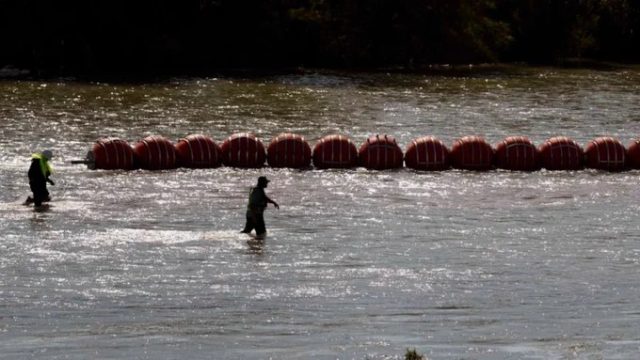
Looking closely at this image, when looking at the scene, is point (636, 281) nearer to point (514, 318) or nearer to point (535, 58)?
point (514, 318)

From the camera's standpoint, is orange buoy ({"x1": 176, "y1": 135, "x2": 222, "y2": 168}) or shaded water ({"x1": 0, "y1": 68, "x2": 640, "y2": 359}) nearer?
shaded water ({"x1": 0, "y1": 68, "x2": 640, "y2": 359})

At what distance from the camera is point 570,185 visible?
4778 centimetres

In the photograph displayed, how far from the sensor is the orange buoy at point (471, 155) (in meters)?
50.4

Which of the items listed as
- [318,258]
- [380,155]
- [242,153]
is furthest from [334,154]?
[318,258]

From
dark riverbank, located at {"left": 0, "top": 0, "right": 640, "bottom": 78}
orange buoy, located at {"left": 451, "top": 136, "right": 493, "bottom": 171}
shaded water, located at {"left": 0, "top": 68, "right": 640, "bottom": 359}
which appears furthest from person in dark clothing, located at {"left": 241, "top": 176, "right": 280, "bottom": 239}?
dark riverbank, located at {"left": 0, "top": 0, "right": 640, "bottom": 78}

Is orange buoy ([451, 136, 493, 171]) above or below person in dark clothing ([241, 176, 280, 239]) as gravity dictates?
below

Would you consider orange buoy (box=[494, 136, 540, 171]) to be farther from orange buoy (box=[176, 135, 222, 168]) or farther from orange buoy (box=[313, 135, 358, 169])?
orange buoy (box=[176, 135, 222, 168])

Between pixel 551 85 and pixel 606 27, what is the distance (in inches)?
1055

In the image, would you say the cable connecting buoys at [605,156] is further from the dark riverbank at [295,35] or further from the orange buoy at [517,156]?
the dark riverbank at [295,35]

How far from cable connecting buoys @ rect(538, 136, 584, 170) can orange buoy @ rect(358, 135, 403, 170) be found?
500cm

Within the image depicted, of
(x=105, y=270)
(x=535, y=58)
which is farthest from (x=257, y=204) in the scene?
(x=535, y=58)

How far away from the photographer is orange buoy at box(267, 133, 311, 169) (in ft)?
165

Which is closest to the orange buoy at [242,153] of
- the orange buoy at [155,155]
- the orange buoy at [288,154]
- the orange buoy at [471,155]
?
the orange buoy at [288,154]

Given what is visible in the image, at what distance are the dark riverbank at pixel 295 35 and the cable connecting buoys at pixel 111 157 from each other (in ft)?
122
